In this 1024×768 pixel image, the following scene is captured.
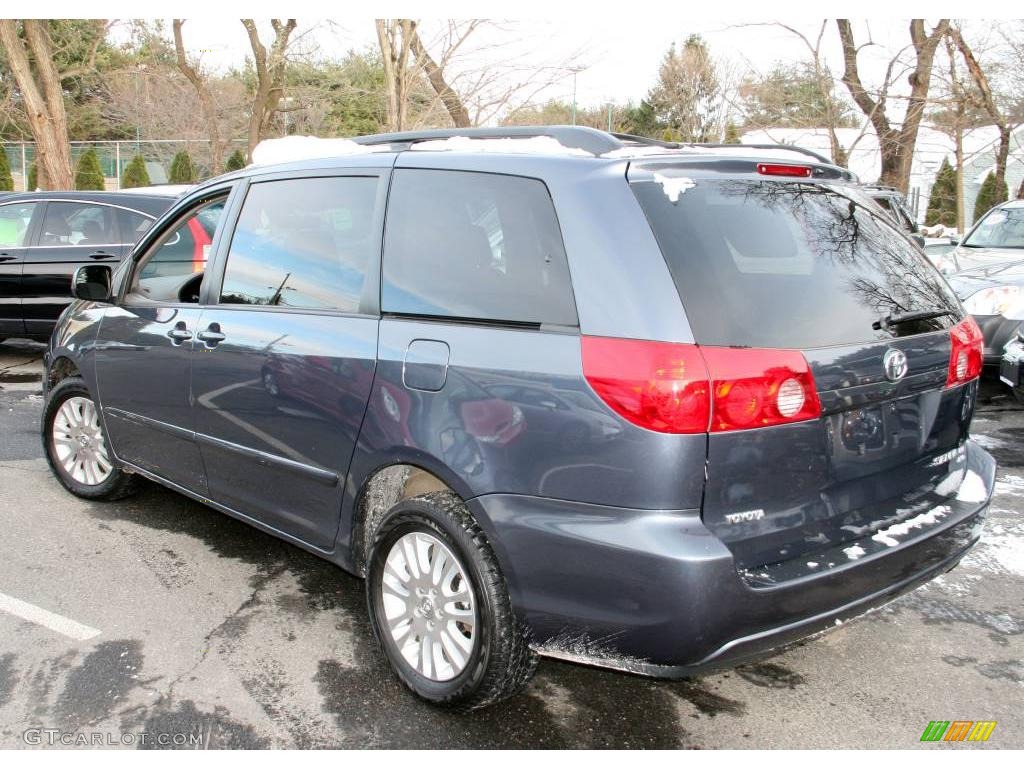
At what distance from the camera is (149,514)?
472 centimetres

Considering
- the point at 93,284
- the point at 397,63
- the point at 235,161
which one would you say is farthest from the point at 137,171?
the point at 93,284

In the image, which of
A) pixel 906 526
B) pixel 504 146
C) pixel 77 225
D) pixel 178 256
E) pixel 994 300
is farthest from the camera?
pixel 77 225

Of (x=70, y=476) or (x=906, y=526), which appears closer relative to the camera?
(x=906, y=526)

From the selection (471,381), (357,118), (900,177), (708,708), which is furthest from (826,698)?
(357,118)

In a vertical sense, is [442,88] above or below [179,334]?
above

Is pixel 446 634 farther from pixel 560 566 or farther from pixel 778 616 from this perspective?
pixel 778 616

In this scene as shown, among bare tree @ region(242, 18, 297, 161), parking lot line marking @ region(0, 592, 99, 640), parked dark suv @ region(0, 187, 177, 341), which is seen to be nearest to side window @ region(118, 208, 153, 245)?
parked dark suv @ region(0, 187, 177, 341)

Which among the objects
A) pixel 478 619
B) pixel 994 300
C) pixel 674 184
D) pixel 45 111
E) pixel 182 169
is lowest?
pixel 478 619

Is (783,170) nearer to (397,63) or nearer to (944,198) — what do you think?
(397,63)

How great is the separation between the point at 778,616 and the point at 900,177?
1810 centimetres

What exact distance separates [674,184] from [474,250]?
661mm

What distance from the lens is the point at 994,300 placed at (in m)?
6.91

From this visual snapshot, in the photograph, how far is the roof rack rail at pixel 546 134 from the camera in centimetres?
278

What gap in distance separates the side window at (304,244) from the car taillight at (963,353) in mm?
1958
